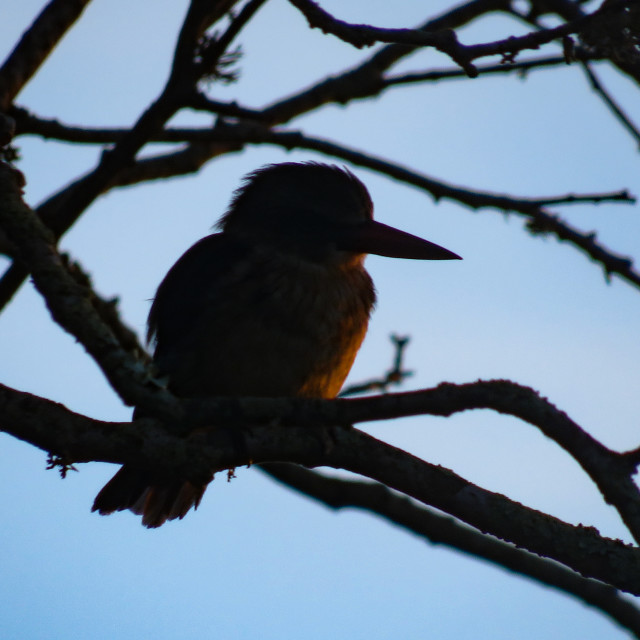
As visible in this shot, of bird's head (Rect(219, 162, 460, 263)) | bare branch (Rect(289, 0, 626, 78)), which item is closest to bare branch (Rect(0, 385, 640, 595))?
bare branch (Rect(289, 0, 626, 78))

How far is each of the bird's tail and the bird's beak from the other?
129 centimetres

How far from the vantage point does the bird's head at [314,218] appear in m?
4.21

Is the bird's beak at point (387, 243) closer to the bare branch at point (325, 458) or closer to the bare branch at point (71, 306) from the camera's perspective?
the bare branch at point (325, 458)

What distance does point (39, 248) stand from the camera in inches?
112

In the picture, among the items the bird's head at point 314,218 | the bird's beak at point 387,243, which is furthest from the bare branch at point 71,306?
the bird's beak at point 387,243

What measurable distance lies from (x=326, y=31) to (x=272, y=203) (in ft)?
5.09

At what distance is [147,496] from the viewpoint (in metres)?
4.04

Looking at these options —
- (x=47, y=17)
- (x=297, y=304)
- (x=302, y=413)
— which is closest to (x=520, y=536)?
(x=302, y=413)

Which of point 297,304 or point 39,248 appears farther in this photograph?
point 297,304

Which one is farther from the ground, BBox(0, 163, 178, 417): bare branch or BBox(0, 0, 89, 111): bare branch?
BBox(0, 0, 89, 111): bare branch

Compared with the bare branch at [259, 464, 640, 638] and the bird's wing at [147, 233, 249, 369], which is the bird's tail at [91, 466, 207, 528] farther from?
the bare branch at [259, 464, 640, 638]

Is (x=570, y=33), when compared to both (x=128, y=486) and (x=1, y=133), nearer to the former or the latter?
(x=1, y=133)

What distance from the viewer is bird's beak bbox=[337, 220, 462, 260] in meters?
3.95

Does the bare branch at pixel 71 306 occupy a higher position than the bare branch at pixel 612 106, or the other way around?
the bare branch at pixel 612 106
